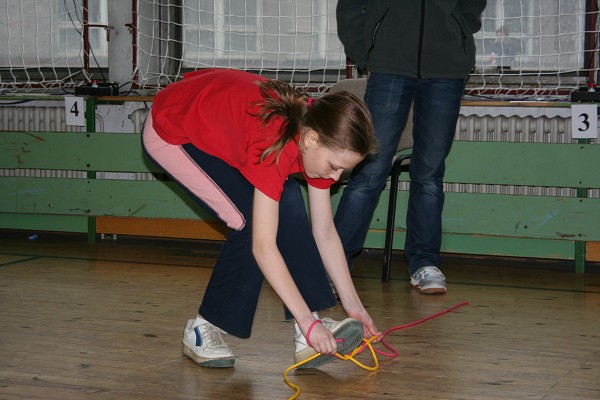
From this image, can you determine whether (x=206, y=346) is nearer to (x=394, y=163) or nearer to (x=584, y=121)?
(x=394, y=163)

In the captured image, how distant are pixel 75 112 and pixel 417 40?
1935mm

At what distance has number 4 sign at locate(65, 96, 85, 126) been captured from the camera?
13.6ft

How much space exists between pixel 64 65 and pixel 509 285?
2.69 m

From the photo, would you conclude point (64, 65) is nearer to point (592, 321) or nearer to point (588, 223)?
point (588, 223)

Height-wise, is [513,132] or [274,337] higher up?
[513,132]

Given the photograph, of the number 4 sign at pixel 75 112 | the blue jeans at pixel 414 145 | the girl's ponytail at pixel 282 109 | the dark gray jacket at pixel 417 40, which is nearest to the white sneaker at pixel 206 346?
the girl's ponytail at pixel 282 109

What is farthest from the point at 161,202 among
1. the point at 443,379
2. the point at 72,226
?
the point at 443,379

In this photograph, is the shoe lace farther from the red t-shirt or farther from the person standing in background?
the red t-shirt

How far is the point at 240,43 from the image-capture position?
14.3ft

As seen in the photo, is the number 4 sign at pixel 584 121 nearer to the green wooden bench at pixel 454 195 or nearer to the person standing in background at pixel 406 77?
the green wooden bench at pixel 454 195

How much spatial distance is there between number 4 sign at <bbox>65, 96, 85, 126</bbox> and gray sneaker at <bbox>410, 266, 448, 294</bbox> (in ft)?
6.33

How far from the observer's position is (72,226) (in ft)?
14.0

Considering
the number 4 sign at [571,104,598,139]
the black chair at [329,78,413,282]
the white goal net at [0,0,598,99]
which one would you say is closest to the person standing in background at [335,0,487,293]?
the black chair at [329,78,413,282]

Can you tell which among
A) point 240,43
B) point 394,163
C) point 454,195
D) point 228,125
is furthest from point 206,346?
point 240,43
